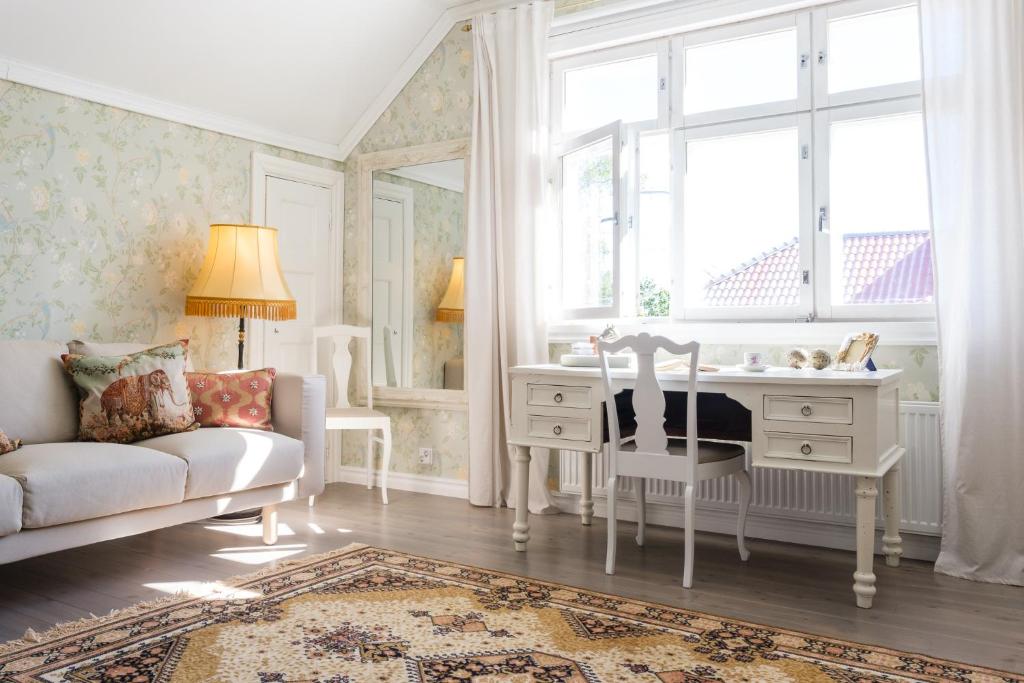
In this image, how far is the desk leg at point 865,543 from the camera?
259 centimetres

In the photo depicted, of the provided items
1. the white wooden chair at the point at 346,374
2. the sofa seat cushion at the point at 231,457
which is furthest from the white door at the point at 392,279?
the sofa seat cushion at the point at 231,457

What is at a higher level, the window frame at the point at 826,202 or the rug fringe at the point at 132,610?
the window frame at the point at 826,202

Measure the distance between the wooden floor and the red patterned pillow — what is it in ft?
1.61

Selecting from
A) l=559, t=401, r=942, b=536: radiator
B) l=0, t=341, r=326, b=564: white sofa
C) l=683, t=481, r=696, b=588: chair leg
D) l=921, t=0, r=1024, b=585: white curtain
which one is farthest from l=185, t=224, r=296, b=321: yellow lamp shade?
l=921, t=0, r=1024, b=585: white curtain

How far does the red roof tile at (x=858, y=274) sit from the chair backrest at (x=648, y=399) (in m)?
0.87

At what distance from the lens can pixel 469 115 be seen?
173 inches

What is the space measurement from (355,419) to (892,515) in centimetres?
248

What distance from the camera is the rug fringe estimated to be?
221cm

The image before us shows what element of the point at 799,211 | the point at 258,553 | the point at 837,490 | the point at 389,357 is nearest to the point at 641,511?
the point at 837,490

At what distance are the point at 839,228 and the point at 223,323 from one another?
300 centimetres

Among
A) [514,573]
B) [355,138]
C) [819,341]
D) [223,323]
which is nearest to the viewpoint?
[514,573]

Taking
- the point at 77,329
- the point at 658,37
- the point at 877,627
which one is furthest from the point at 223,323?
the point at 877,627

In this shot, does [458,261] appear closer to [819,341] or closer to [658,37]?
[658,37]

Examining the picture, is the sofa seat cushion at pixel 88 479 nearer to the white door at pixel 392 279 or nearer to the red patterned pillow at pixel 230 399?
the red patterned pillow at pixel 230 399
